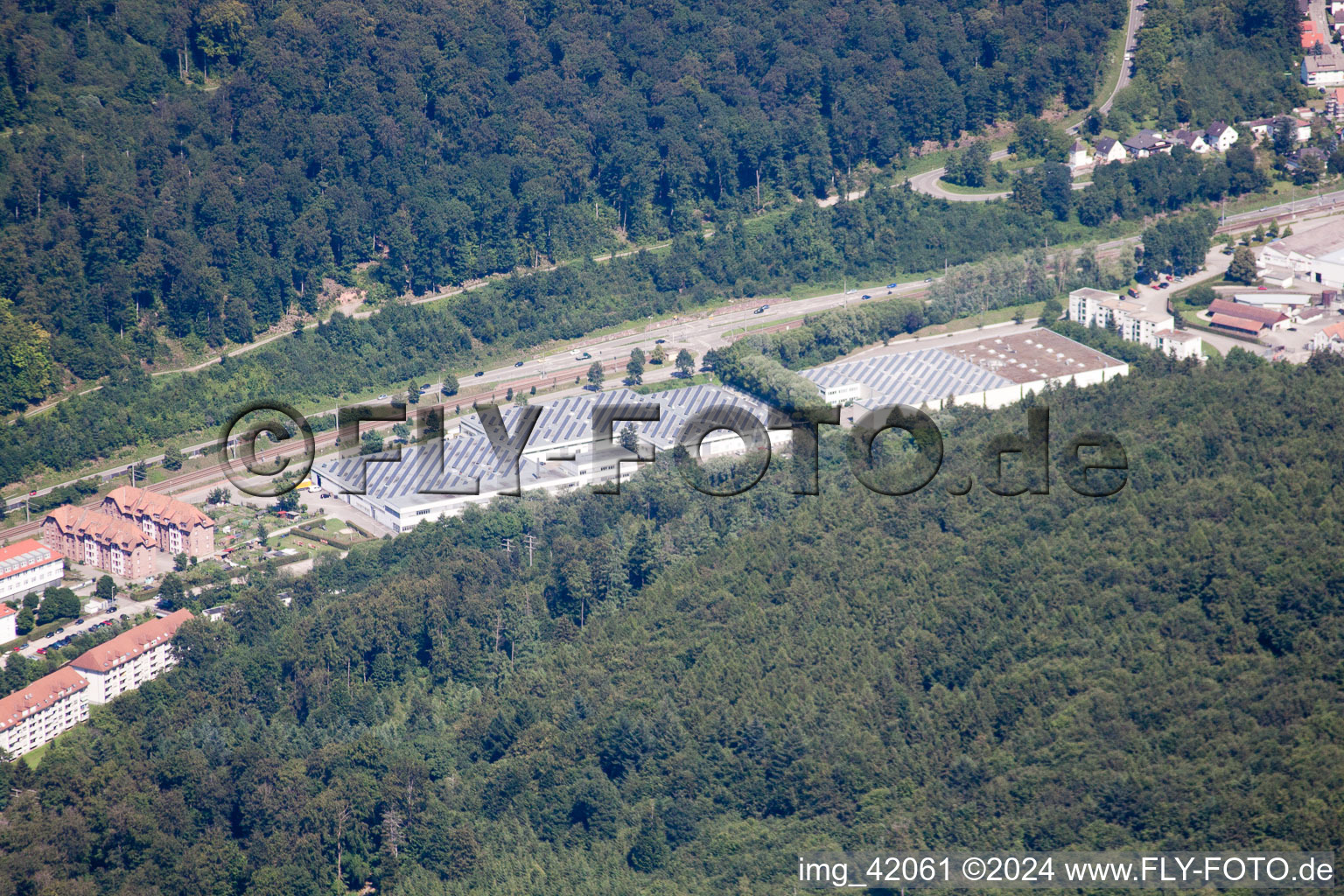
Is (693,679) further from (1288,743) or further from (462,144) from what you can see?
(462,144)

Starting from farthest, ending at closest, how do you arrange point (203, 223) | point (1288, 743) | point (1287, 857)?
point (203, 223)
point (1288, 743)
point (1287, 857)

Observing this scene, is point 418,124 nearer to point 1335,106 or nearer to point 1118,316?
point 1118,316

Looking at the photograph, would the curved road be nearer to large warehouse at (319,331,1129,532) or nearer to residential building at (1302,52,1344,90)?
residential building at (1302,52,1344,90)

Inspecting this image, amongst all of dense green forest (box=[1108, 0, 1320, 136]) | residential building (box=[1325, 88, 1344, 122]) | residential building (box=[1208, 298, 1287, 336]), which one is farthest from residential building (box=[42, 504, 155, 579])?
residential building (box=[1325, 88, 1344, 122])

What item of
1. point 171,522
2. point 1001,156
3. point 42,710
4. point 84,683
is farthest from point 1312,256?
point 42,710

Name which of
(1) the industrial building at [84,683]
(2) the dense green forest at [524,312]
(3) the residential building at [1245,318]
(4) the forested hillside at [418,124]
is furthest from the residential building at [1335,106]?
(1) the industrial building at [84,683]

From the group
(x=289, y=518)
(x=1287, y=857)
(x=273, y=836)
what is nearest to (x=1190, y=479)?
(x=1287, y=857)

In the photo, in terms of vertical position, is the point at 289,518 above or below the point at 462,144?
below
